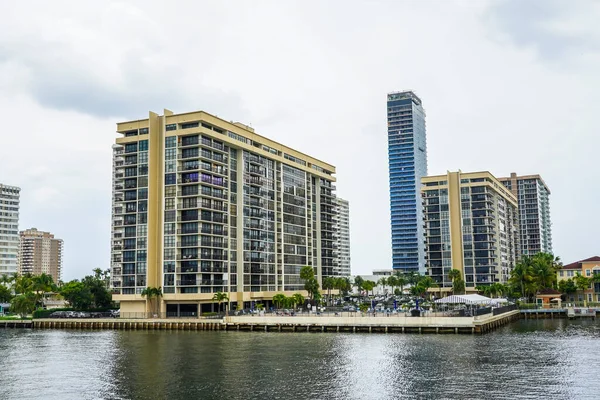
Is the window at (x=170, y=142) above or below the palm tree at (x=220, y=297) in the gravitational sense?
above

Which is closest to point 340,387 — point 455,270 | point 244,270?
point 244,270

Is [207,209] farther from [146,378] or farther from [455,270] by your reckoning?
[455,270]

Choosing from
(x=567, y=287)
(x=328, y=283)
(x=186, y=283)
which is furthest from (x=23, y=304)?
(x=567, y=287)

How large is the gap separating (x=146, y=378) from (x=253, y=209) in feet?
306

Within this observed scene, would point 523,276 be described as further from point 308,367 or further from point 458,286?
point 308,367

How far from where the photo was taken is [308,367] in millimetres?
68625

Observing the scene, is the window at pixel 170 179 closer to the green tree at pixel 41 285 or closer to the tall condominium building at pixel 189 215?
the tall condominium building at pixel 189 215

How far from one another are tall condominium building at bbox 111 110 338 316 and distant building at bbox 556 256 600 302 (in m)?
89.1

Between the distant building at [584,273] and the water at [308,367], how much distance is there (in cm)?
6918

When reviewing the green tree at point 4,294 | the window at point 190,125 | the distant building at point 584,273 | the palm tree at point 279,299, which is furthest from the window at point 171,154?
the distant building at point 584,273

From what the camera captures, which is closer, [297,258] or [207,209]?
[207,209]

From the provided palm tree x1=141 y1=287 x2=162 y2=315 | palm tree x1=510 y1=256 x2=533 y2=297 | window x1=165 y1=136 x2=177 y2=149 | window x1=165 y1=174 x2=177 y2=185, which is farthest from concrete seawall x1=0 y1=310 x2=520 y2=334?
window x1=165 y1=136 x2=177 y2=149

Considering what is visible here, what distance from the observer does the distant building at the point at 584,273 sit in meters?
166

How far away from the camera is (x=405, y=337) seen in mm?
98000
